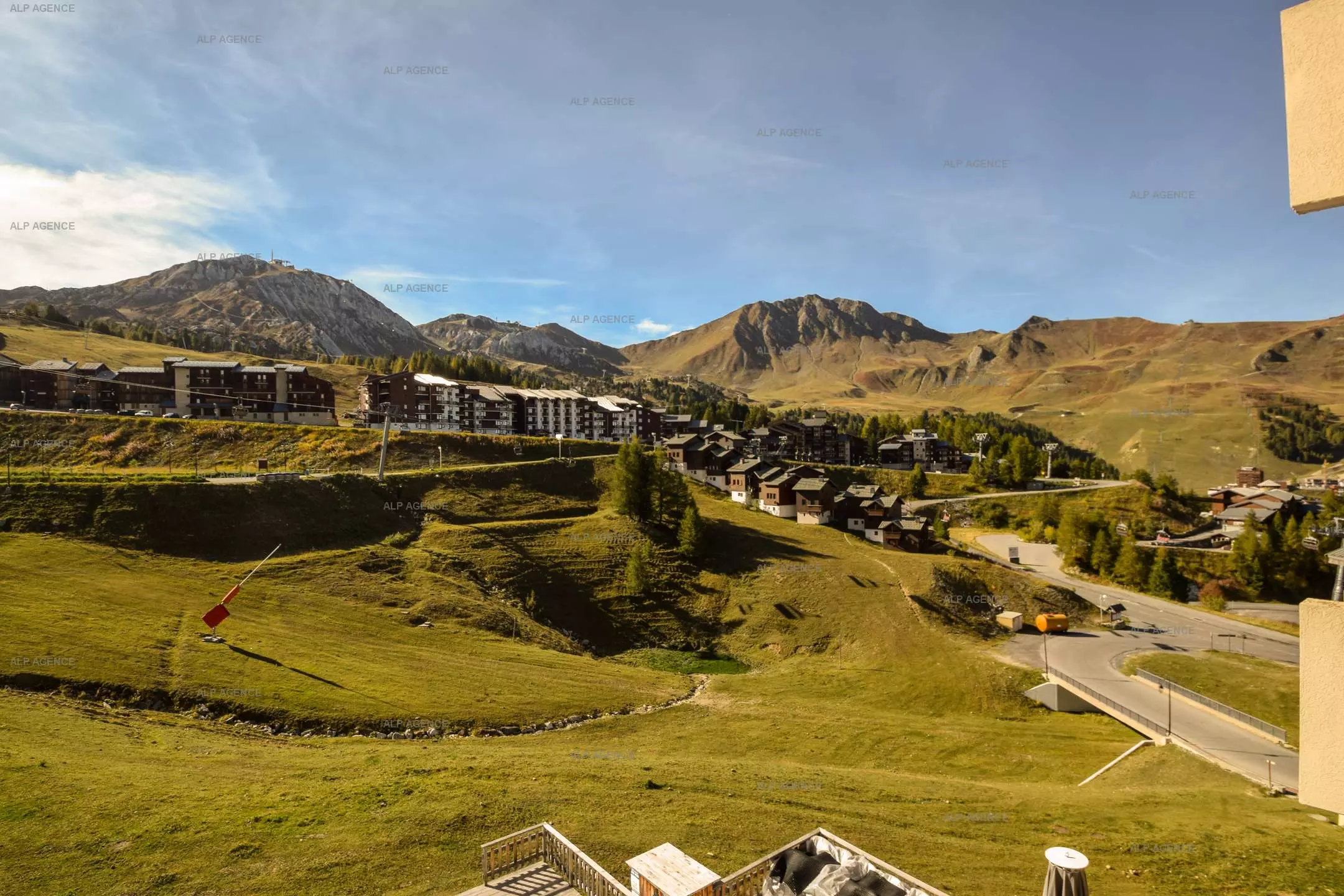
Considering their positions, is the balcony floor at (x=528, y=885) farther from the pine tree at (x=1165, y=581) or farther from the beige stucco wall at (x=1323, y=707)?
the pine tree at (x=1165, y=581)

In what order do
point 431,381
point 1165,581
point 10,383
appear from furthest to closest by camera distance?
point 431,381
point 10,383
point 1165,581

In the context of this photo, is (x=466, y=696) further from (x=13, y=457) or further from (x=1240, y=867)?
(x=13, y=457)

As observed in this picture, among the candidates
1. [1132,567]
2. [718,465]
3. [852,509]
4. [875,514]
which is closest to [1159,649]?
[1132,567]

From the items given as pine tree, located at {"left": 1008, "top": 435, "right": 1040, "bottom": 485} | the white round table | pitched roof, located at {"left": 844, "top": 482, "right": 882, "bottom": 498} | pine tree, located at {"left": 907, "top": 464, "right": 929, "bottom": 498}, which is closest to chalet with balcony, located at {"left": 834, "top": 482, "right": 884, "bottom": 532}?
pitched roof, located at {"left": 844, "top": 482, "right": 882, "bottom": 498}

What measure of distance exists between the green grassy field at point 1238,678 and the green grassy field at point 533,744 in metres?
12.7

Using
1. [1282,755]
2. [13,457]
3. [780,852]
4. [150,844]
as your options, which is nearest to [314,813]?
[150,844]

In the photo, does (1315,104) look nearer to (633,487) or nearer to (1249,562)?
(633,487)

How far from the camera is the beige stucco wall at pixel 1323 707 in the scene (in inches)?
185

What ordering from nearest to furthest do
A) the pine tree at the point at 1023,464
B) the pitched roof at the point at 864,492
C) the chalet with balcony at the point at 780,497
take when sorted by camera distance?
the pitched roof at the point at 864,492
the chalet with balcony at the point at 780,497
the pine tree at the point at 1023,464

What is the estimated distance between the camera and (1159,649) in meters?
64.5

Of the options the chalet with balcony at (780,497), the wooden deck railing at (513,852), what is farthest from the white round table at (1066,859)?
the chalet with balcony at (780,497)

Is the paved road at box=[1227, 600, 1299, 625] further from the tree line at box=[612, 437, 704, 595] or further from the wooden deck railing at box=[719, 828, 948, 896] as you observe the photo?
the wooden deck railing at box=[719, 828, 948, 896]

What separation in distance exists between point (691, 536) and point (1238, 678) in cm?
5530

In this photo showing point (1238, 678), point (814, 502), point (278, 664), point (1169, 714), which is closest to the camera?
point (278, 664)
